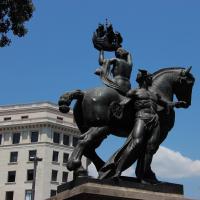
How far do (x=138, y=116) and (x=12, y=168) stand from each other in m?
69.3

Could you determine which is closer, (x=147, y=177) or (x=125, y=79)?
(x=147, y=177)

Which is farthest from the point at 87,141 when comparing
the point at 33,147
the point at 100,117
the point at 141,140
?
the point at 33,147

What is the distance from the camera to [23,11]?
1748 centimetres

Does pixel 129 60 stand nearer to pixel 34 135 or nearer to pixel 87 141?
pixel 87 141

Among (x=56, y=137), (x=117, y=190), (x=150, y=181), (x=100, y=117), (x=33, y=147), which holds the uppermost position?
(x=56, y=137)

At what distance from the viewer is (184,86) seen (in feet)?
38.9

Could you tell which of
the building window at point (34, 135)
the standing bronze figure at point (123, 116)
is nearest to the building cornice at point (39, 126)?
the building window at point (34, 135)

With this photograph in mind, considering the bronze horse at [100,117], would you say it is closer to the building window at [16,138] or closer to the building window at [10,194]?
the building window at [10,194]

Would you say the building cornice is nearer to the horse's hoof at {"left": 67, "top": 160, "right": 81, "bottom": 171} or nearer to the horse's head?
the horse's head

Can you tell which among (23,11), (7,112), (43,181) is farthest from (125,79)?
(7,112)

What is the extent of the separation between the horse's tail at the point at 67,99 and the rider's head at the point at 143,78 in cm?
125

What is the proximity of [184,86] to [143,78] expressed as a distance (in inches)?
42.5

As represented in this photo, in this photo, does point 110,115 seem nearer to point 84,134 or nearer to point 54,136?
point 84,134

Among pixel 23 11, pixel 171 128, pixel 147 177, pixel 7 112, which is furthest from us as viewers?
pixel 7 112
